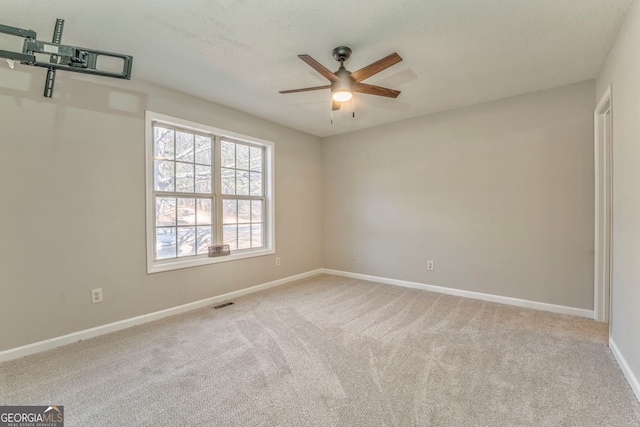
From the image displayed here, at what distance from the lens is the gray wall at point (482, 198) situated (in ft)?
9.94

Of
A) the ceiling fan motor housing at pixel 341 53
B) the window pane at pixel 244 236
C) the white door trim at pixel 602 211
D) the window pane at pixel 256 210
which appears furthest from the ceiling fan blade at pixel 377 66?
the window pane at pixel 244 236

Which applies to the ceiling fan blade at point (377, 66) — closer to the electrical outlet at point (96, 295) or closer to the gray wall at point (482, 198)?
the gray wall at point (482, 198)

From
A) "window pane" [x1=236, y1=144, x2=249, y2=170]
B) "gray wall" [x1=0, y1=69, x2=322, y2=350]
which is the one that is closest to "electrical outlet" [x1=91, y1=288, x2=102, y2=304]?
"gray wall" [x1=0, y1=69, x2=322, y2=350]

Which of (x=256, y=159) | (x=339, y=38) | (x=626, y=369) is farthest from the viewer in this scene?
(x=256, y=159)

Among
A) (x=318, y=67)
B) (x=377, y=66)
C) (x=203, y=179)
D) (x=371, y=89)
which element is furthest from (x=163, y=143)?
(x=377, y=66)

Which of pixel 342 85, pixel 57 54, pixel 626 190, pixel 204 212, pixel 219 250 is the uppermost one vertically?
pixel 342 85

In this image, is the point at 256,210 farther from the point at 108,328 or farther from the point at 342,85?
the point at 342,85

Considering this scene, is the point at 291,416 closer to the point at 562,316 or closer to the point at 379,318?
the point at 379,318

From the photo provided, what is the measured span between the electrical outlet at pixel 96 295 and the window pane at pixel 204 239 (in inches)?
42.0

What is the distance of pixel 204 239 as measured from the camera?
3531 millimetres

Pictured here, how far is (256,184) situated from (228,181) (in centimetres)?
49

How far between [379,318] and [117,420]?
2.26m

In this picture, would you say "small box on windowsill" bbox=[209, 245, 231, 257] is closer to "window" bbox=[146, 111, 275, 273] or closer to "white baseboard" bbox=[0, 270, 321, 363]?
"window" bbox=[146, 111, 275, 273]

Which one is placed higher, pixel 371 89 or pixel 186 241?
pixel 371 89
